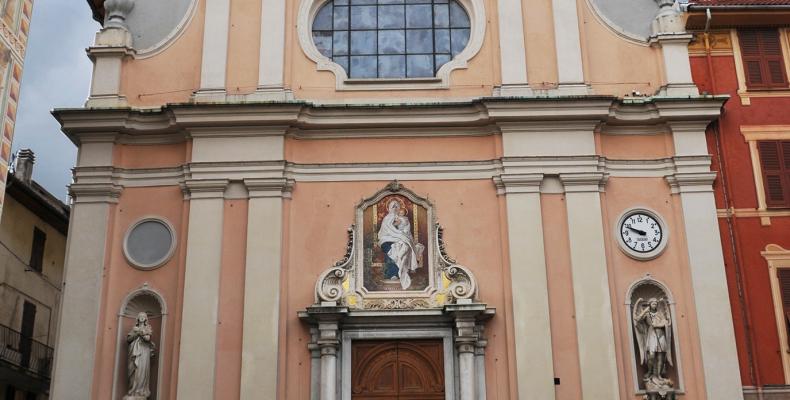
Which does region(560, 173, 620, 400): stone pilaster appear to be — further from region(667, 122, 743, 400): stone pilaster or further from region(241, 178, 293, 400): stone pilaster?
region(241, 178, 293, 400): stone pilaster

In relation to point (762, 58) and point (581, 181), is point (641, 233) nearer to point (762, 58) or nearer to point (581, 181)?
point (581, 181)

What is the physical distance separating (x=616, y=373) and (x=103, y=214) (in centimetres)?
818

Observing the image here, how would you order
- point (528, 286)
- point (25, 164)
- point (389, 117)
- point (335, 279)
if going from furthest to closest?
1. point (25, 164)
2. point (389, 117)
3. point (335, 279)
4. point (528, 286)

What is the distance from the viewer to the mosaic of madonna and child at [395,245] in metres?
14.2

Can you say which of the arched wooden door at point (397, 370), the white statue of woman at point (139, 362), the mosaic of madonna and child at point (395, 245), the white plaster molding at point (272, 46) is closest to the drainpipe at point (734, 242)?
the arched wooden door at point (397, 370)

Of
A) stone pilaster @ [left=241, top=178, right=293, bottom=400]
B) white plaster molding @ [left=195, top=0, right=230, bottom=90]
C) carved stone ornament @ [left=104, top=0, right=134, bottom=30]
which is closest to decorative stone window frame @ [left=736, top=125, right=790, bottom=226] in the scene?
stone pilaster @ [left=241, top=178, right=293, bottom=400]

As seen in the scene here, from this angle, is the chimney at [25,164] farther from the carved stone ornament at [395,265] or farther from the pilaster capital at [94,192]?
the carved stone ornament at [395,265]

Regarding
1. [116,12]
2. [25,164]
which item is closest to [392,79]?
[116,12]

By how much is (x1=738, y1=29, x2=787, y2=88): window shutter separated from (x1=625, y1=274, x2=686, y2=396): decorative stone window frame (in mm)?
3700

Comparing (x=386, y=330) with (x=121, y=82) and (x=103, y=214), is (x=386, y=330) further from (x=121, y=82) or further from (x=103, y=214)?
(x=121, y=82)

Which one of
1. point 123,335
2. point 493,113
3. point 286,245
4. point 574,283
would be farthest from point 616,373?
point 123,335

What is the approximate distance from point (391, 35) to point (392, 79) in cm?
105

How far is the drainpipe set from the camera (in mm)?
13695

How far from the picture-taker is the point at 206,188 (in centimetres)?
1462
